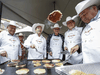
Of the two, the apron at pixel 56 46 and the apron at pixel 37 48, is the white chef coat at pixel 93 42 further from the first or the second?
the apron at pixel 37 48

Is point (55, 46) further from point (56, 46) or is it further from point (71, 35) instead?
point (71, 35)

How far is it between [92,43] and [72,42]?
89cm

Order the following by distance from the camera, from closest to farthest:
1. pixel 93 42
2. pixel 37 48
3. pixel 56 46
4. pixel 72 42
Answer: pixel 93 42
pixel 72 42
pixel 37 48
pixel 56 46

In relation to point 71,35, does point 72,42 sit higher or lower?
lower

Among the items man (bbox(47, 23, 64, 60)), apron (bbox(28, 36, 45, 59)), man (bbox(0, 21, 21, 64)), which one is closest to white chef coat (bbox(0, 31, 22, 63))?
man (bbox(0, 21, 21, 64))

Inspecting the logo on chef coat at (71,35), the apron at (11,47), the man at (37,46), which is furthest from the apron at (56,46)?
the apron at (11,47)

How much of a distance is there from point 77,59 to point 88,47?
0.61m

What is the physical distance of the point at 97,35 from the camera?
1188 mm

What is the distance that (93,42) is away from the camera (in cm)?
123

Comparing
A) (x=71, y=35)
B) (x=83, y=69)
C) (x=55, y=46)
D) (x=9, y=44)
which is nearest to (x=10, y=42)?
(x=9, y=44)

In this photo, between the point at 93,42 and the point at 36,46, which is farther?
the point at 36,46

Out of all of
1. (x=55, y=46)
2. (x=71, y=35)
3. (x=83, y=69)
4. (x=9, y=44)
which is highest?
(x=71, y=35)

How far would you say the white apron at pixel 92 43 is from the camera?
118cm

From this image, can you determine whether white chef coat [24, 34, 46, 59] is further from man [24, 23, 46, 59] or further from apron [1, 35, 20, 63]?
apron [1, 35, 20, 63]
